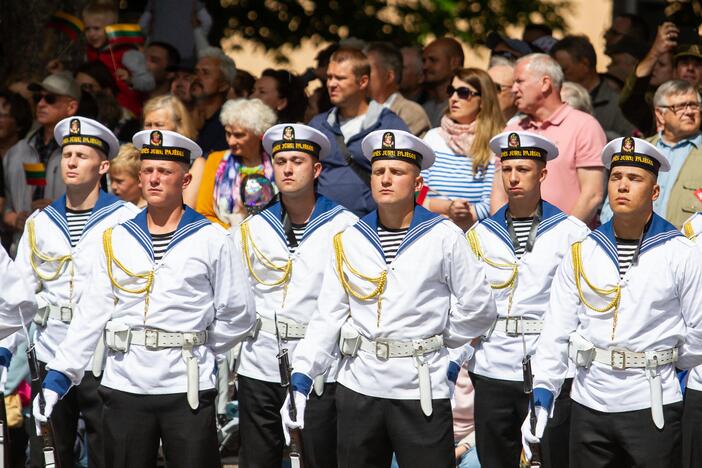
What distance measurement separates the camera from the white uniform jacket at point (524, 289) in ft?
29.5

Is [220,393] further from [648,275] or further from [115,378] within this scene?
[648,275]

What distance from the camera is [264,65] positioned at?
22312 mm

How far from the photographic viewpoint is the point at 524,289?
9.01 m

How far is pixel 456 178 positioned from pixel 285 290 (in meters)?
1.97

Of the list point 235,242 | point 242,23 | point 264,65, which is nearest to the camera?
point 235,242

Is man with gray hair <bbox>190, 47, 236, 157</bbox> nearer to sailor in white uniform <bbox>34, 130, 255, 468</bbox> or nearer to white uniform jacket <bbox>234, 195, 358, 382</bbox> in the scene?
white uniform jacket <bbox>234, 195, 358, 382</bbox>

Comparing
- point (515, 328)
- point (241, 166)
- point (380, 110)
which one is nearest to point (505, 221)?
point (515, 328)

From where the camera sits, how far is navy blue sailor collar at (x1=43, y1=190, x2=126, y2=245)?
9.29 metres

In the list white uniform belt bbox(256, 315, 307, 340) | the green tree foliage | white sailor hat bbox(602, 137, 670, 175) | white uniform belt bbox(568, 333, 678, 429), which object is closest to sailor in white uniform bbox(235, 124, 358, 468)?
white uniform belt bbox(256, 315, 307, 340)

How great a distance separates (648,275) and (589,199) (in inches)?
97.8

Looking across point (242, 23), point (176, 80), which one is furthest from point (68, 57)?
point (242, 23)

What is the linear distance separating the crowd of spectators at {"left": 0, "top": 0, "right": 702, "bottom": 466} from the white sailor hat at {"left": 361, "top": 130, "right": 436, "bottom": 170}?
1.79 meters

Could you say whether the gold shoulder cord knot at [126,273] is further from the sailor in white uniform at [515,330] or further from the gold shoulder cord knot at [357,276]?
the sailor in white uniform at [515,330]

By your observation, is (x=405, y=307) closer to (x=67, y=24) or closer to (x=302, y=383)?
(x=302, y=383)
